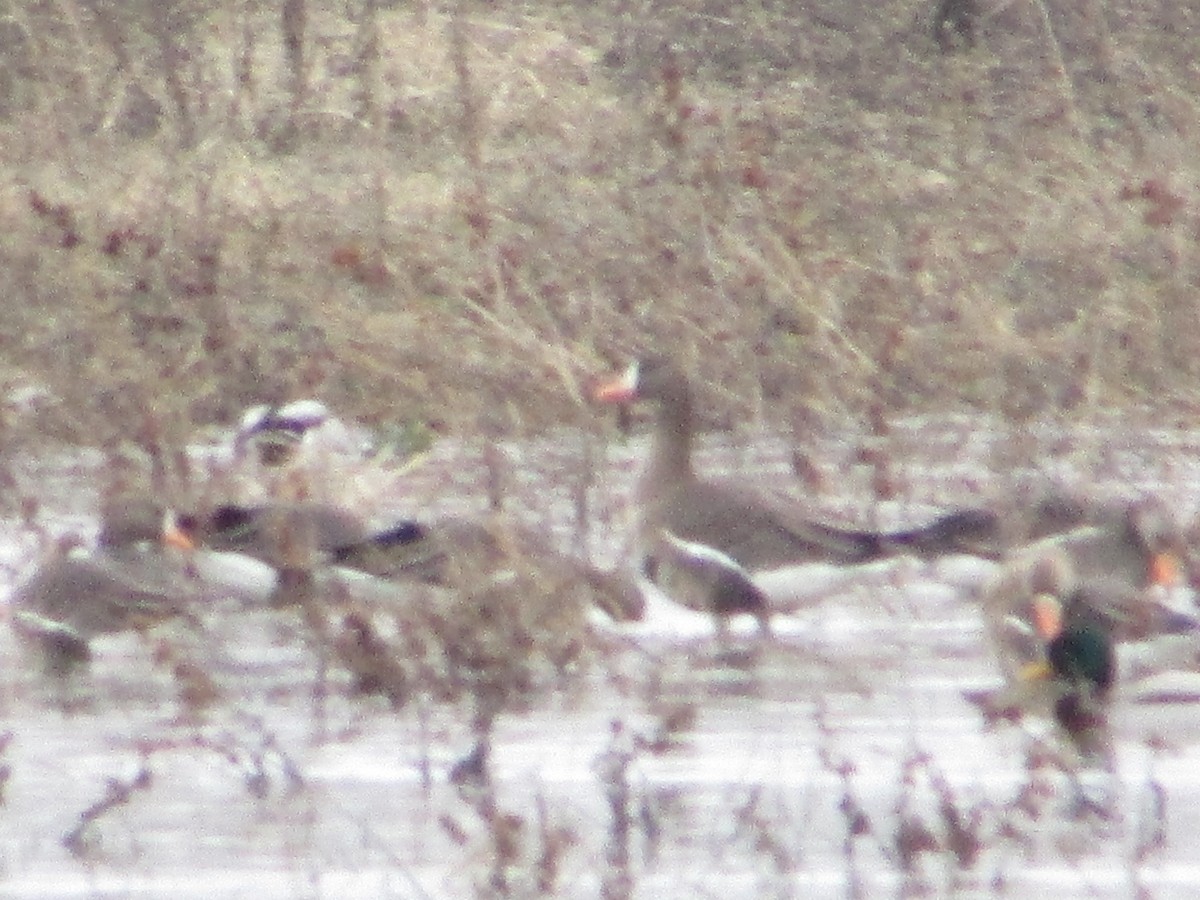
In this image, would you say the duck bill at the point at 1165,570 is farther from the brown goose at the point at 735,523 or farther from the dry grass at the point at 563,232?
the dry grass at the point at 563,232

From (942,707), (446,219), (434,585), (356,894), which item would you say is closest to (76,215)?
(446,219)

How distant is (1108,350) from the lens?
15508 mm

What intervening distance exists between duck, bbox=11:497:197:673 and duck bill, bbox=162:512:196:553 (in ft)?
0.04

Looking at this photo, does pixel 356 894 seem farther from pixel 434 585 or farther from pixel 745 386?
pixel 745 386

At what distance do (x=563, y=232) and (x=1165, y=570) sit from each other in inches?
231

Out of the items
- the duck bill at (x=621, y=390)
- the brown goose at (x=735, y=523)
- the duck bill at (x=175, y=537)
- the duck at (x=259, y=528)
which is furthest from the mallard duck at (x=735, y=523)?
the duck bill at (x=175, y=537)

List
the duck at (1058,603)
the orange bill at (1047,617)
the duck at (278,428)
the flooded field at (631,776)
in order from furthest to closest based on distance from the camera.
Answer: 1. the duck at (278,428)
2. the duck at (1058,603)
3. the orange bill at (1047,617)
4. the flooded field at (631,776)

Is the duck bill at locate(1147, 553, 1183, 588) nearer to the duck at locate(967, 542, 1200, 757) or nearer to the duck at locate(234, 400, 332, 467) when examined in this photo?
the duck at locate(967, 542, 1200, 757)

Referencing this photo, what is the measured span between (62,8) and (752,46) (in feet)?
14.8

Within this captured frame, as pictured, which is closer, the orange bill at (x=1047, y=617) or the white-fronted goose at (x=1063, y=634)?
the white-fronted goose at (x=1063, y=634)

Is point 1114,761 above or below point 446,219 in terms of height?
above

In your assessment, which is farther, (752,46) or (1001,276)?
(752,46)

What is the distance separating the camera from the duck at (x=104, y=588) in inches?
436

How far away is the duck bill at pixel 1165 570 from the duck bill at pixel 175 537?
3.15 m
